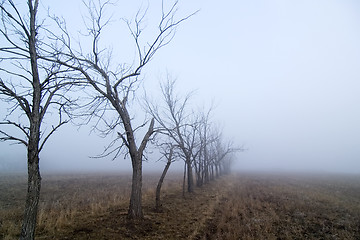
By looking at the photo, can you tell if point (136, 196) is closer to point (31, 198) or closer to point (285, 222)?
point (31, 198)

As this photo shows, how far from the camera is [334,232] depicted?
8703mm

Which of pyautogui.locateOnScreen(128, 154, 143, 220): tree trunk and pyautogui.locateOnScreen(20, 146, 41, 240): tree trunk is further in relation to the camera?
pyautogui.locateOnScreen(128, 154, 143, 220): tree trunk

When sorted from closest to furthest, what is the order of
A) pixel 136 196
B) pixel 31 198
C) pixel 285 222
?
pixel 31 198 < pixel 136 196 < pixel 285 222

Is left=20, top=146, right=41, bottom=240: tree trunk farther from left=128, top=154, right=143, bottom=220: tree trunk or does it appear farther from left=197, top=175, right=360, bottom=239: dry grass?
left=197, top=175, right=360, bottom=239: dry grass

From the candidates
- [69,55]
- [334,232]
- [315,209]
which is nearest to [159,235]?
[334,232]

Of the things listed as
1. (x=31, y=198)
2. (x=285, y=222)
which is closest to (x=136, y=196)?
(x=31, y=198)

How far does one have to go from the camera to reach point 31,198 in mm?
5426

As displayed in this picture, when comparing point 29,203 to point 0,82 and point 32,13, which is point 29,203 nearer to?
point 0,82

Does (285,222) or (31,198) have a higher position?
(31,198)

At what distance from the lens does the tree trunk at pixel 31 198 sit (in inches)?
209

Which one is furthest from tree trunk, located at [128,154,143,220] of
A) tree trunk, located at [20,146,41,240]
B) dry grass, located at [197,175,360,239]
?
tree trunk, located at [20,146,41,240]

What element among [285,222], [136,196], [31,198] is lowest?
[285,222]

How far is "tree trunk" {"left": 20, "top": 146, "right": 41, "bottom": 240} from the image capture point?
5312 millimetres

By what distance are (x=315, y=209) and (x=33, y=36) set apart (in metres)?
16.4
